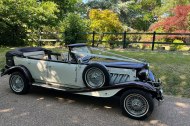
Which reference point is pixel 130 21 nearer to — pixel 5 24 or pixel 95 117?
pixel 5 24

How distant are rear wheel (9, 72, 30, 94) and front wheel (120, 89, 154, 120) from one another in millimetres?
2285

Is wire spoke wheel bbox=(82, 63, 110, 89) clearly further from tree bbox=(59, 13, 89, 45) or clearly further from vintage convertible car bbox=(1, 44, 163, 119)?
tree bbox=(59, 13, 89, 45)

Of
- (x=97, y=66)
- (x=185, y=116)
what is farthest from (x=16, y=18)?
(x=185, y=116)

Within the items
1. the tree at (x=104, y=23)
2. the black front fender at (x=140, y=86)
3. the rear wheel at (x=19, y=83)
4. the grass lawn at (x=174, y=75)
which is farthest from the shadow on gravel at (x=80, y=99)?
the tree at (x=104, y=23)

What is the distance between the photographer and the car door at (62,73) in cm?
489

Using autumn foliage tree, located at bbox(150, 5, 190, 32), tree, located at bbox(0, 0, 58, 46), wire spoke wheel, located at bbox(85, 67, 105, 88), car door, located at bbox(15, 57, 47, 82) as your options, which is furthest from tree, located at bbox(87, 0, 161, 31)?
wire spoke wheel, located at bbox(85, 67, 105, 88)

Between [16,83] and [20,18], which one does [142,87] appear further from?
[20,18]

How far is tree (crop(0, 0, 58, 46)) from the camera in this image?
14.0 meters

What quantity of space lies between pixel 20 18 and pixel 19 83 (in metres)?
10.2

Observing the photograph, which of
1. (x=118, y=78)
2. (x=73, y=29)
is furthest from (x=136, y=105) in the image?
(x=73, y=29)

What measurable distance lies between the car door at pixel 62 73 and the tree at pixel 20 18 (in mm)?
9468

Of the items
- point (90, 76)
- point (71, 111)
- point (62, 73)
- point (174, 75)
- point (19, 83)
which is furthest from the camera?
point (174, 75)

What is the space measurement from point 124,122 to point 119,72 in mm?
987

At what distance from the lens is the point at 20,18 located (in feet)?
48.2
